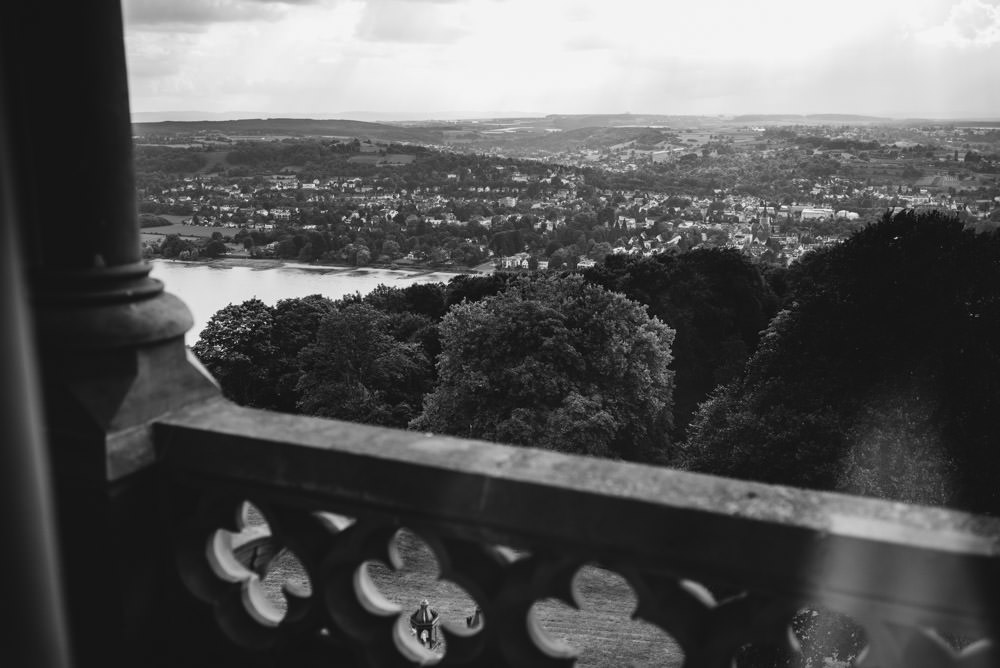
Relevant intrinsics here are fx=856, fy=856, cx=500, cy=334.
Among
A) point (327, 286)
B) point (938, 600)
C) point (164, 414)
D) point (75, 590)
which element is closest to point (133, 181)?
point (164, 414)

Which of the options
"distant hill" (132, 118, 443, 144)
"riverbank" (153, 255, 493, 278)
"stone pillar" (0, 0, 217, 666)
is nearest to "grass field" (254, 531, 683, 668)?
"stone pillar" (0, 0, 217, 666)

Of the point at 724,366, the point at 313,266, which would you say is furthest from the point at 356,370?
the point at 313,266

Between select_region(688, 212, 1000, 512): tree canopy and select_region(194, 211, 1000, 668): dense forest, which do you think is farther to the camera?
select_region(194, 211, 1000, 668): dense forest

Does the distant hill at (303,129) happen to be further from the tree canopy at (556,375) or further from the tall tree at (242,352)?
the tree canopy at (556,375)

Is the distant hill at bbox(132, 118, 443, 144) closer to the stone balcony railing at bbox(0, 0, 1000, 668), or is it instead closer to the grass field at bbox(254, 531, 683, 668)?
the grass field at bbox(254, 531, 683, 668)

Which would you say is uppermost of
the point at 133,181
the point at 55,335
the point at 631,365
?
the point at 133,181

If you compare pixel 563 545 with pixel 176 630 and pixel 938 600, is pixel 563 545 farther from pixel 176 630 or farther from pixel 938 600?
pixel 176 630
